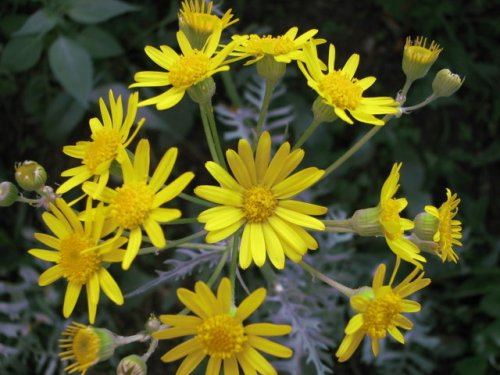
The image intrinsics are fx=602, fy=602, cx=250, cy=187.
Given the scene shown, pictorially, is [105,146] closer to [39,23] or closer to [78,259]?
[78,259]

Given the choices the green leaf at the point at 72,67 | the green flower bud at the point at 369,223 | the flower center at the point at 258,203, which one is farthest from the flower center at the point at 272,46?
the green leaf at the point at 72,67

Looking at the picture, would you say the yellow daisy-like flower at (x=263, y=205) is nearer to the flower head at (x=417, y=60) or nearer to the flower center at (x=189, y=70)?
the flower center at (x=189, y=70)

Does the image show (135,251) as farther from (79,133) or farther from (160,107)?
(79,133)

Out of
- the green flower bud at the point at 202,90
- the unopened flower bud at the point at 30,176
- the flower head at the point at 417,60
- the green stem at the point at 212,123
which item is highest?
the flower head at the point at 417,60

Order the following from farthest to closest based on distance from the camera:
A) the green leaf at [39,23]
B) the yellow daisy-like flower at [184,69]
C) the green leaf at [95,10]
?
the green leaf at [95,10]
the green leaf at [39,23]
the yellow daisy-like flower at [184,69]

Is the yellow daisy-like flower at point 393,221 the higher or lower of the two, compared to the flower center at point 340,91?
lower

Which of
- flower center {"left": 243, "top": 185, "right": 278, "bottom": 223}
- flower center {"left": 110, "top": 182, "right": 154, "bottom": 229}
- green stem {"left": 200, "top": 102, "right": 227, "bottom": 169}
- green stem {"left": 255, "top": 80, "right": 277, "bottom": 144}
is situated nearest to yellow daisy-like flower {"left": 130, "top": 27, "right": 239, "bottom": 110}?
green stem {"left": 200, "top": 102, "right": 227, "bottom": 169}

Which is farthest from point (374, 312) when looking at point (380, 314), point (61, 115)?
point (61, 115)
